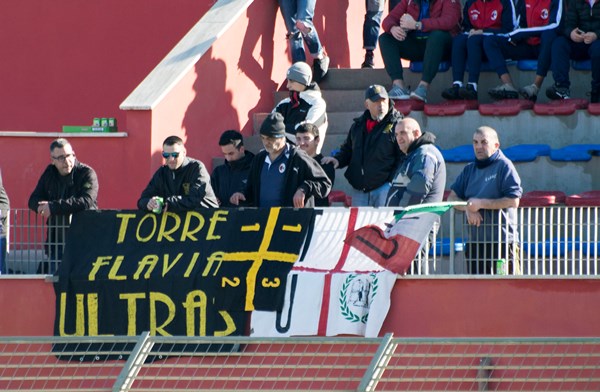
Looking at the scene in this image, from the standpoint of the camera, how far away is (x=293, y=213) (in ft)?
35.3

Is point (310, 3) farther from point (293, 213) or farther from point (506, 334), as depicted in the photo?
point (506, 334)

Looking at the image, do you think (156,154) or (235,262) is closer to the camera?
(235,262)

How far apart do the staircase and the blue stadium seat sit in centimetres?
5

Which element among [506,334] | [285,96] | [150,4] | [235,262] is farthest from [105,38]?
[506,334]

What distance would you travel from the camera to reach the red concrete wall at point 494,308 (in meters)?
10.4

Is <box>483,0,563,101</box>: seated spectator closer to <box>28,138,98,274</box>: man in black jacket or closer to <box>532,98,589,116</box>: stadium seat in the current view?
<box>532,98,589,116</box>: stadium seat

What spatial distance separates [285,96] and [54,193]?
3813mm

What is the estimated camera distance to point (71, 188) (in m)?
11.4

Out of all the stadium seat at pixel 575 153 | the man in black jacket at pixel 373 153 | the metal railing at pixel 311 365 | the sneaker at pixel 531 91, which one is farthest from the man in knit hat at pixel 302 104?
the metal railing at pixel 311 365

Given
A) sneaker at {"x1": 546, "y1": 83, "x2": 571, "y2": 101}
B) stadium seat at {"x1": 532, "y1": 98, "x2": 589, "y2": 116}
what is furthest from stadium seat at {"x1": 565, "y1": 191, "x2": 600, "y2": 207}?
sneaker at {"x1": 546, "y1": 83, "x2": 571, "y2": 101}

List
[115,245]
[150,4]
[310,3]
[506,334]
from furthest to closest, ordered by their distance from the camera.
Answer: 1. [150,4]
2. [310,3]
3. [115,245]
4. [506,334]

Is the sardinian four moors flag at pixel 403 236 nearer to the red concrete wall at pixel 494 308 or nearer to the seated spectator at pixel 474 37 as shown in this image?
the red concrete wall at pixel 494 308

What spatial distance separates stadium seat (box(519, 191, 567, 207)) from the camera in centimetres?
1151

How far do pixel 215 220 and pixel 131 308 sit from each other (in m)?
0.93
